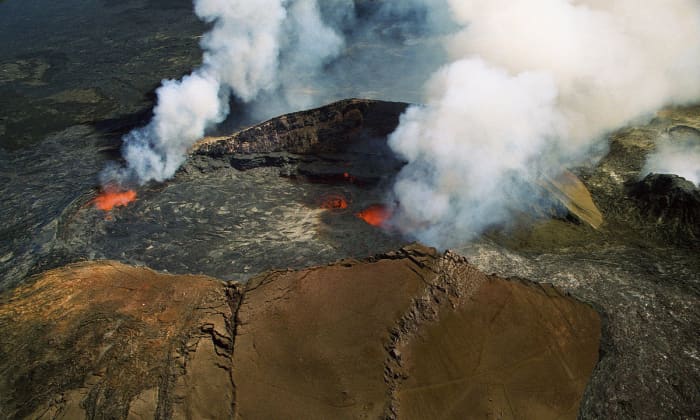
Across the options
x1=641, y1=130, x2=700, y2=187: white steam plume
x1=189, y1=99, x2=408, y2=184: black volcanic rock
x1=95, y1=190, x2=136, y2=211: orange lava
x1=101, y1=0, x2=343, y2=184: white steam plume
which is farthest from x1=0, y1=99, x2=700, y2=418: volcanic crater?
x1=101, y1=0, x2=343, y2=184: white steam plume

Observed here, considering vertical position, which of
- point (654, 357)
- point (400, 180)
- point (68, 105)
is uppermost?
point (654, 357)

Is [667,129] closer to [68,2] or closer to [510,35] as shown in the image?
[510,35]

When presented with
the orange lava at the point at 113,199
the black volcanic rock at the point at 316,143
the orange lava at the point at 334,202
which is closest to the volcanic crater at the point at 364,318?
the orange lava at the point at 334,202

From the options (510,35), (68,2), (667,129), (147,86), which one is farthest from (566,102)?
(68,2)

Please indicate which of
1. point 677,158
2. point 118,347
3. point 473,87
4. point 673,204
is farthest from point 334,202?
point 677,158

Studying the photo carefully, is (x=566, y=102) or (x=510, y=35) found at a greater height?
(x=510, y=35)

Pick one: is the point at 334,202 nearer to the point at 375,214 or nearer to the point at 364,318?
the point at 375,214
